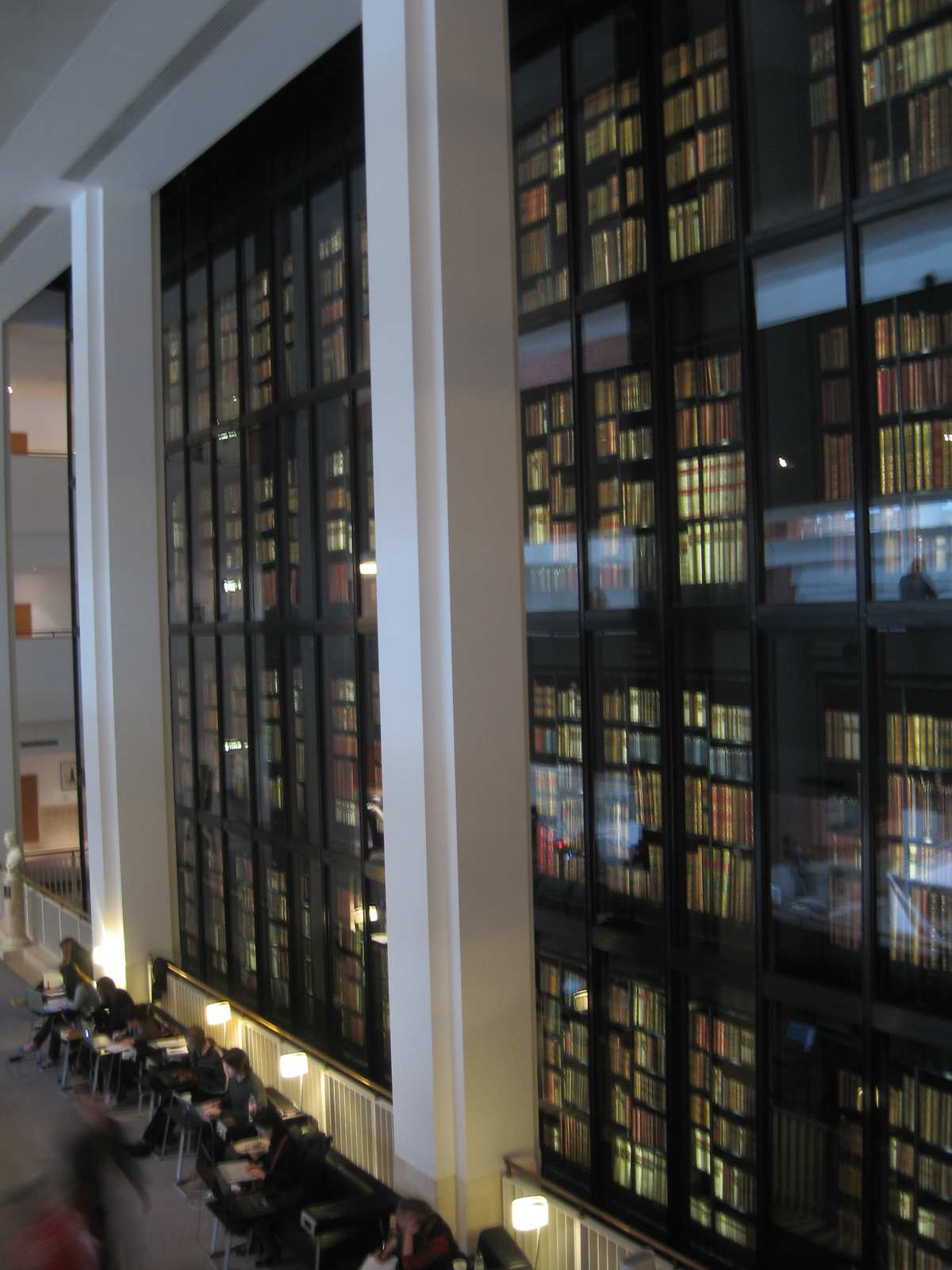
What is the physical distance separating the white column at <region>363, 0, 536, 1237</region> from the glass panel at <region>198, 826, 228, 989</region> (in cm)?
517

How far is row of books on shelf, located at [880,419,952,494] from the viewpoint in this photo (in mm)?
4520

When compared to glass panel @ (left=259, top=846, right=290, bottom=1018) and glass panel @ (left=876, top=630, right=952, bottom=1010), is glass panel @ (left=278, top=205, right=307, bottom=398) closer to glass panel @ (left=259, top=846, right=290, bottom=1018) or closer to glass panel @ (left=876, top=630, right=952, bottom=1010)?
glass panel @ (left=259, top=846, right=290, bottom=1018)

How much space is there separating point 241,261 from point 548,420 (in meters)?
4.59

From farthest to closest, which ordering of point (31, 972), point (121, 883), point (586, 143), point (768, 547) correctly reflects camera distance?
point (31, 972) → point (121, 883) → point (586, 143) → point (768, 547)

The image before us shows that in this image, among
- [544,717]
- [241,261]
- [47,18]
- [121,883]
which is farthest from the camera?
[121,883]

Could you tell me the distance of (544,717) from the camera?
657 cm

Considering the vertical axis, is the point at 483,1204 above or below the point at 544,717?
below

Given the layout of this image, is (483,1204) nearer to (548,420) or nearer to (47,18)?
(548,420)

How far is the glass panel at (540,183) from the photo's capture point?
6.31 metres

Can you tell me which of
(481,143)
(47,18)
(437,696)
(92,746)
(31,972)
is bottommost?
(31,972)

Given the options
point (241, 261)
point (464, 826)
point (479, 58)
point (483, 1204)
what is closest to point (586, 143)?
point (479, 58)

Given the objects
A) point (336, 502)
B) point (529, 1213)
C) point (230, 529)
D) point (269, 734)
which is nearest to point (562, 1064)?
point (529, 1213)

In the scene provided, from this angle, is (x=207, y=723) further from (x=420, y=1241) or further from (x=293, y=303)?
(x=420, y=1241)

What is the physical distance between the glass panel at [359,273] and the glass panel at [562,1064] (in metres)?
4.49
